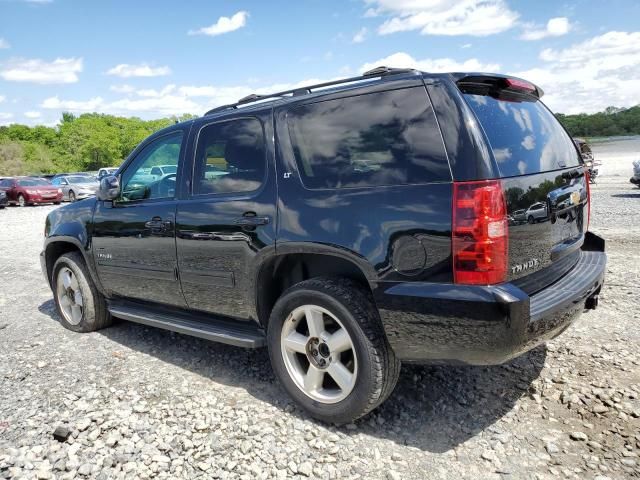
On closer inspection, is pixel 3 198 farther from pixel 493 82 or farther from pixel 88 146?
pixel 88 146

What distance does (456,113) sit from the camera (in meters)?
2.55

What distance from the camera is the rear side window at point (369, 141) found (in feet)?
8.54

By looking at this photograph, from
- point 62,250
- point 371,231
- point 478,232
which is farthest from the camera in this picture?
point 62,250

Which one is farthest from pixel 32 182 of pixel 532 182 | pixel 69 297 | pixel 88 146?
pixel 88 146

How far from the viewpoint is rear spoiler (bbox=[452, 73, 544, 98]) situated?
270cm

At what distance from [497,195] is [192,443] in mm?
2145

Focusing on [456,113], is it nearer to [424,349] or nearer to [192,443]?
[424,349]

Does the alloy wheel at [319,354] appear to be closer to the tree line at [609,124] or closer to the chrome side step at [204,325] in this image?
the chrome side step at [204,325]

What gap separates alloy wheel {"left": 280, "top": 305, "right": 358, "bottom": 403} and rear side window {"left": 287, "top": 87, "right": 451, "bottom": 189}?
0.80 meters

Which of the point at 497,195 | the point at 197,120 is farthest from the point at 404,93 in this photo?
the point at 197,120

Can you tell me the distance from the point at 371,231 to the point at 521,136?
1021mm

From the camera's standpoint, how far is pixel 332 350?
295 centimetres

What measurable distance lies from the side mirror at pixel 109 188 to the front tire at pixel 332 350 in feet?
6.61

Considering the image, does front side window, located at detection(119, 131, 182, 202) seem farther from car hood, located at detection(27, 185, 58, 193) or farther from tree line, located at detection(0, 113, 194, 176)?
tree line, located at detection(0, 113, 194, 176)
